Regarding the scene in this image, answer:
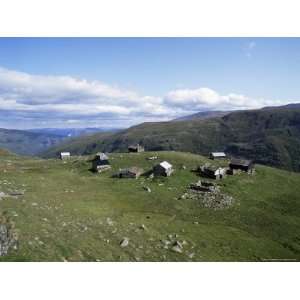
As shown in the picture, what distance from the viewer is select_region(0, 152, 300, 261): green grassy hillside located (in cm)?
2945

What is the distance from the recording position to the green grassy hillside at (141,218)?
2945cm

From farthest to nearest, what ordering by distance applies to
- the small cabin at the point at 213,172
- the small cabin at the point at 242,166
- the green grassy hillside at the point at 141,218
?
1. the small cabin at the point at 242,166
2. the small cabin at the point at 213,172
3. the green grassy hillside at the point at 141,218

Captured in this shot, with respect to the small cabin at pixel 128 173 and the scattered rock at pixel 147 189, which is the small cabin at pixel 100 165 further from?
the scattered rock at pixel 147 189

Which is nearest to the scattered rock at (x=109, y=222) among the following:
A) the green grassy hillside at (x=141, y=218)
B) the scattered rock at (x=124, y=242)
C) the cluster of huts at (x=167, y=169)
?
the green grassy hillside at (x=141, y=218)

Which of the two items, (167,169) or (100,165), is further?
(100,165)

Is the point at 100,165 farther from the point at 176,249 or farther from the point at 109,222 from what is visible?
the point at 176,249

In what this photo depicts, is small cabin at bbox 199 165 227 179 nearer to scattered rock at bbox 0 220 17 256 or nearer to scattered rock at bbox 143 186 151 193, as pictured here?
scattered rock at bbox 143 186 151 193

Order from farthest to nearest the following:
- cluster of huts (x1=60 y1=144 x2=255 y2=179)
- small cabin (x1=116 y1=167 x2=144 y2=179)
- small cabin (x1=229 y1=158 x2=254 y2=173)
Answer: small cabin (x1=229 y1=158 x2=254 y2=173) < cluster of huts (x1=60 y1=144 x2=255 y2=179) < small cabin (x1=116 y1=167 x2=144 y2=179)

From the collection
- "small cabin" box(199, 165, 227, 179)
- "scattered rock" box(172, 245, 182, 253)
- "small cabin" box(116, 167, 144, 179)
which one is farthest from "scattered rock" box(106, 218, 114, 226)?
"small cabin" box(199, 165, 227, 179)

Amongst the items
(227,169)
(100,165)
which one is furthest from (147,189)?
(227,169)

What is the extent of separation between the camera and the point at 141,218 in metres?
39.9

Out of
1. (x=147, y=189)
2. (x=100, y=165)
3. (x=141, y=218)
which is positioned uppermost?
(x=100, y=165)
